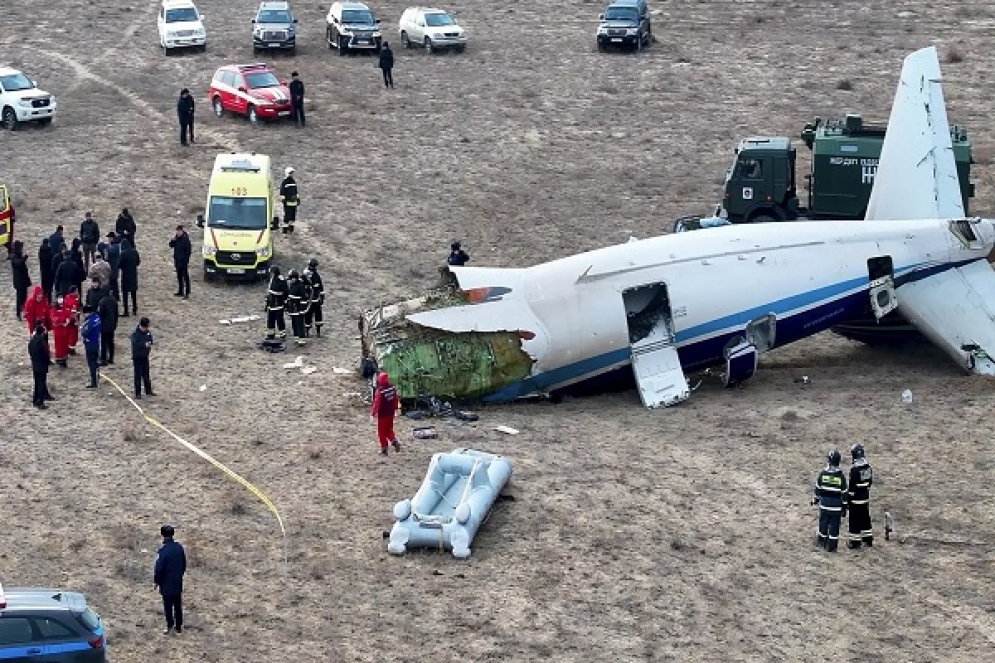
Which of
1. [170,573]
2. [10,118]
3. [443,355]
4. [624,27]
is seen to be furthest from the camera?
[624,27]

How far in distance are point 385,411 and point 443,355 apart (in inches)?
141

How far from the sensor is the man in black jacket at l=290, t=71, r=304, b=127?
52844 mm

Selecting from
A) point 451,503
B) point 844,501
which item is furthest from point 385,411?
point 844,501

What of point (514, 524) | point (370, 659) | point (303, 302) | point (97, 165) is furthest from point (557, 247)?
point (370, 659)

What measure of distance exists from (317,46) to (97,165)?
14.4 metres

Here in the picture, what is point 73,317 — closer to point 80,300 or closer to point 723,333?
point 80,300

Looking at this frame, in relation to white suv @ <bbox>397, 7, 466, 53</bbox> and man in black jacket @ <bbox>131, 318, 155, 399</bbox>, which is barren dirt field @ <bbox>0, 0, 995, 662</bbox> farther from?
white suv @ <bbox>397, 7, 466, 53</bbox>

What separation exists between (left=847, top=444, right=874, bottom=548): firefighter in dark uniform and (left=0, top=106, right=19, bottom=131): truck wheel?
33.9m

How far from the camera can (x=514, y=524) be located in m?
27.8

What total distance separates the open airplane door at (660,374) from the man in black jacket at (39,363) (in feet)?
35.2

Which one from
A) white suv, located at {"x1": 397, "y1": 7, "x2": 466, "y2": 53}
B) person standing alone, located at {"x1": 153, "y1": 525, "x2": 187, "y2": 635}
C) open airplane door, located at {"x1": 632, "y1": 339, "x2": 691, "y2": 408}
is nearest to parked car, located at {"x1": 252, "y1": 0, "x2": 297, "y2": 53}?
white suv, located at {"x1": 397, "y1": 7, "x2": 466, "y2": 53}

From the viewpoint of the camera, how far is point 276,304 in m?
37.0

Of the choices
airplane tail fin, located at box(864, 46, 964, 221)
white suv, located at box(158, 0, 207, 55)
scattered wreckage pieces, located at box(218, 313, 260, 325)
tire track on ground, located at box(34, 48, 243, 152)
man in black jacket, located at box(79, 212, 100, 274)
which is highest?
airplane tail fin, located at box(864, 46, 964, 221)

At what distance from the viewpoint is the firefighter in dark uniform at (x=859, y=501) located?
1048 inches
